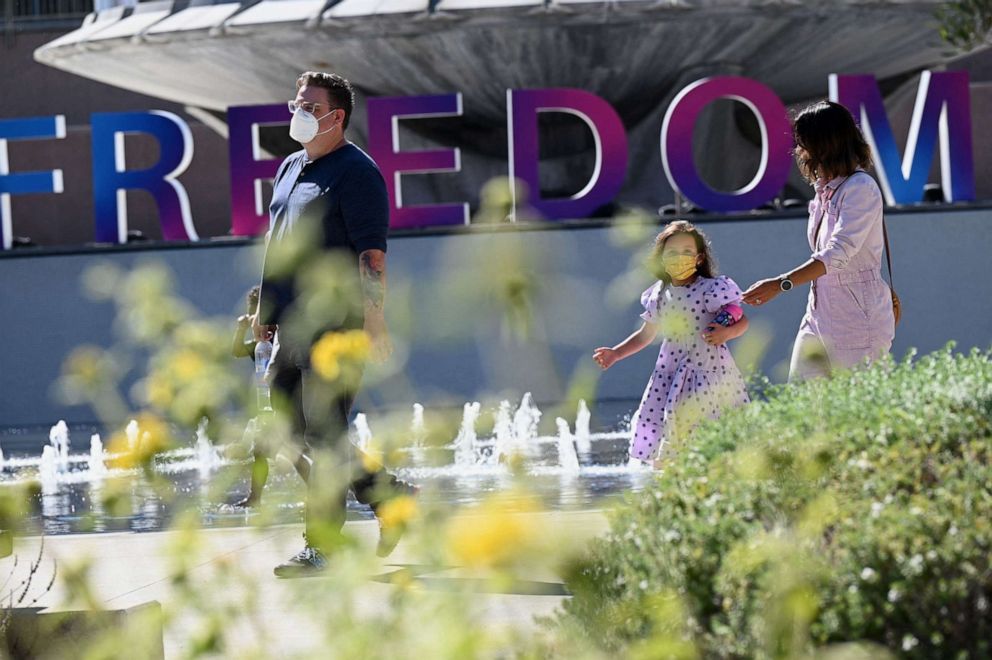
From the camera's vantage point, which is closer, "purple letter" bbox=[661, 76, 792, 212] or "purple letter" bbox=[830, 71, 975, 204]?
"purple letter" bbox=[661, 76, 792, 212]

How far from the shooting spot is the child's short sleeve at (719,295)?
6.26 m

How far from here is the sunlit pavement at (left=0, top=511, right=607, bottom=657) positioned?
7.34 ft

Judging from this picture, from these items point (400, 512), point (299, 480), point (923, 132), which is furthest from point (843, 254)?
point (923, 132)

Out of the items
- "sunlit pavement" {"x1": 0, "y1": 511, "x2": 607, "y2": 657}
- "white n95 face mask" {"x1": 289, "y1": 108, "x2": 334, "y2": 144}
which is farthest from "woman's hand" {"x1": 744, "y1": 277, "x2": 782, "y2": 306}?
"white n95 face mask" {"x1": 289, "y1": 108, "x2": 334, "y2": 144}

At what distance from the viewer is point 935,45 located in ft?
62.3

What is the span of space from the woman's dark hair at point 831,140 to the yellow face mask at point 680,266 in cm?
60

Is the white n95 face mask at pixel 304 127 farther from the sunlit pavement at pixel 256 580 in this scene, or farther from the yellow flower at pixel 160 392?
the yellow flower at pixel 160 392

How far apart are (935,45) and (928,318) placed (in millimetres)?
3227

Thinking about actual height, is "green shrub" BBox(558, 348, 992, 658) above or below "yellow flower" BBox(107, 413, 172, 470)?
below

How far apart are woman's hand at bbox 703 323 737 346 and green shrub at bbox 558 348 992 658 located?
2.17 meters

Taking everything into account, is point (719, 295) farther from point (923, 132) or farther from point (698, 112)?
point (923, 132)

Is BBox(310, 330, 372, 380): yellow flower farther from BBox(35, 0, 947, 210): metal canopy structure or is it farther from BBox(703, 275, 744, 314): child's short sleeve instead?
BBox(35, 0, 947, 210): metal canopy structure

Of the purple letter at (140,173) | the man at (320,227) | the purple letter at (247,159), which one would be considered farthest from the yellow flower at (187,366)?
the purple letter at (140,173)

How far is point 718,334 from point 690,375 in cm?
24
